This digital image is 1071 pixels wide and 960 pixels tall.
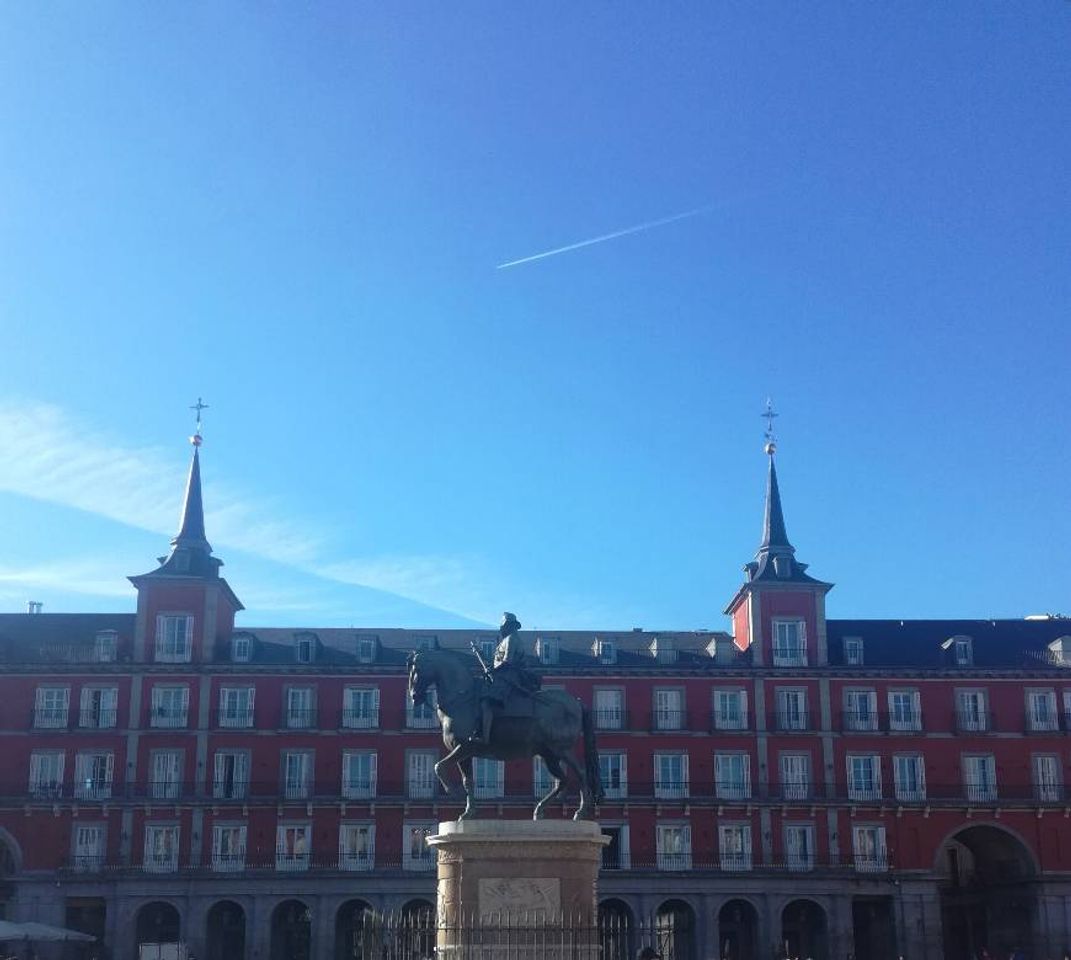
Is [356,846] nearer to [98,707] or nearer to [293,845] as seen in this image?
[293,845]

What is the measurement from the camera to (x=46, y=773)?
58.5 m

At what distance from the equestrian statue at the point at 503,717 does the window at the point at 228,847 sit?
37789 mm

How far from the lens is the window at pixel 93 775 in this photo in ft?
191

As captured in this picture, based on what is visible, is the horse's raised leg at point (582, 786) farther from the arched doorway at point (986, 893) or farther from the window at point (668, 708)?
the arched doorway at point (986, 893)

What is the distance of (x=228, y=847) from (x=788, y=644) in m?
23.7

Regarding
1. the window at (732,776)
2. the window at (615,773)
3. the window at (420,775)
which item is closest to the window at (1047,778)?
the window at (732,776)

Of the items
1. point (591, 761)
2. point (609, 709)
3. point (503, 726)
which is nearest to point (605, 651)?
point (609, 709)

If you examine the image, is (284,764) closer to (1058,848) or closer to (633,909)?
(633,909)

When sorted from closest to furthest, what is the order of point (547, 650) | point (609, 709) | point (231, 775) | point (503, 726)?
1. point (503, 726)
2. point (231, 775)
3. point (609, 709)
4. point (547, 650)

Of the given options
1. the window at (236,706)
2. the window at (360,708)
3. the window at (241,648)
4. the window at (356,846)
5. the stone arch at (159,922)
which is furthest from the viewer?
the window at (241,648)

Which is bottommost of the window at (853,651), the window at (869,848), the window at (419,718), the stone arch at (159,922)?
the stone arch at (159,922)

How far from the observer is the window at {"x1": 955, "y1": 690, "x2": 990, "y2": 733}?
60.0 meters

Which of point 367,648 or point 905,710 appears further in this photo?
point 367,648

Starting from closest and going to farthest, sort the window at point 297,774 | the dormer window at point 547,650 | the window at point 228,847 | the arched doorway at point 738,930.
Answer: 1. the window at point 228,847
2. the arched doorway at point 738,930
3. the window at point 297,774
4. the dormer window at point 547,650
